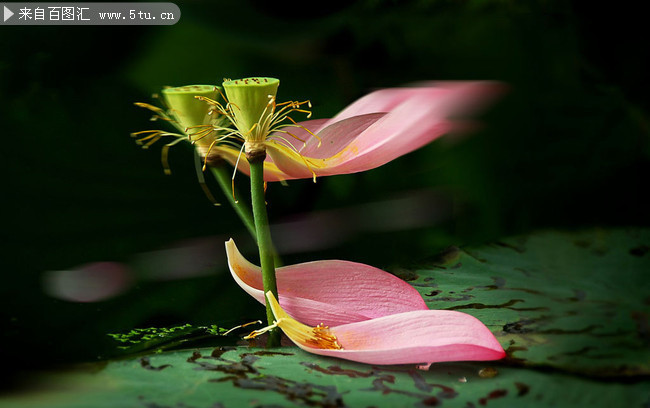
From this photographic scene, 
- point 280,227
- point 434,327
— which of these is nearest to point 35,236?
point 280,227

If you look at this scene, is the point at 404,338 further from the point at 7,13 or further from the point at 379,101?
the point at 7,13

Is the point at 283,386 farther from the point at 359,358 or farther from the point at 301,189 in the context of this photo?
the point at 301,189

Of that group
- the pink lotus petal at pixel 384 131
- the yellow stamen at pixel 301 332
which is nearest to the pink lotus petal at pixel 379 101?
the pink lotus petal at pixel 384 131

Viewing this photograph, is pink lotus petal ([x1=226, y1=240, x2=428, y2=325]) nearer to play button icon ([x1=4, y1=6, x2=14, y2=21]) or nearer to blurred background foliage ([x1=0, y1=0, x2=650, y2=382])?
blurred background foliage ([x1=0, y1=0, x2=650, y2=382])

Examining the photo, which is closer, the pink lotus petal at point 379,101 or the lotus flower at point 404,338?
the lotus flower at point 404,338

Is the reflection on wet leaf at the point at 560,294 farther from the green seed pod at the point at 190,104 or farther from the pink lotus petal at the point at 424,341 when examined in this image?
the green seed pod at the point at 190,104

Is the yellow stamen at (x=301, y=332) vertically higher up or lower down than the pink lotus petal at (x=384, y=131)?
lower down

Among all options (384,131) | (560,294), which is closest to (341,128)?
(384,131)
